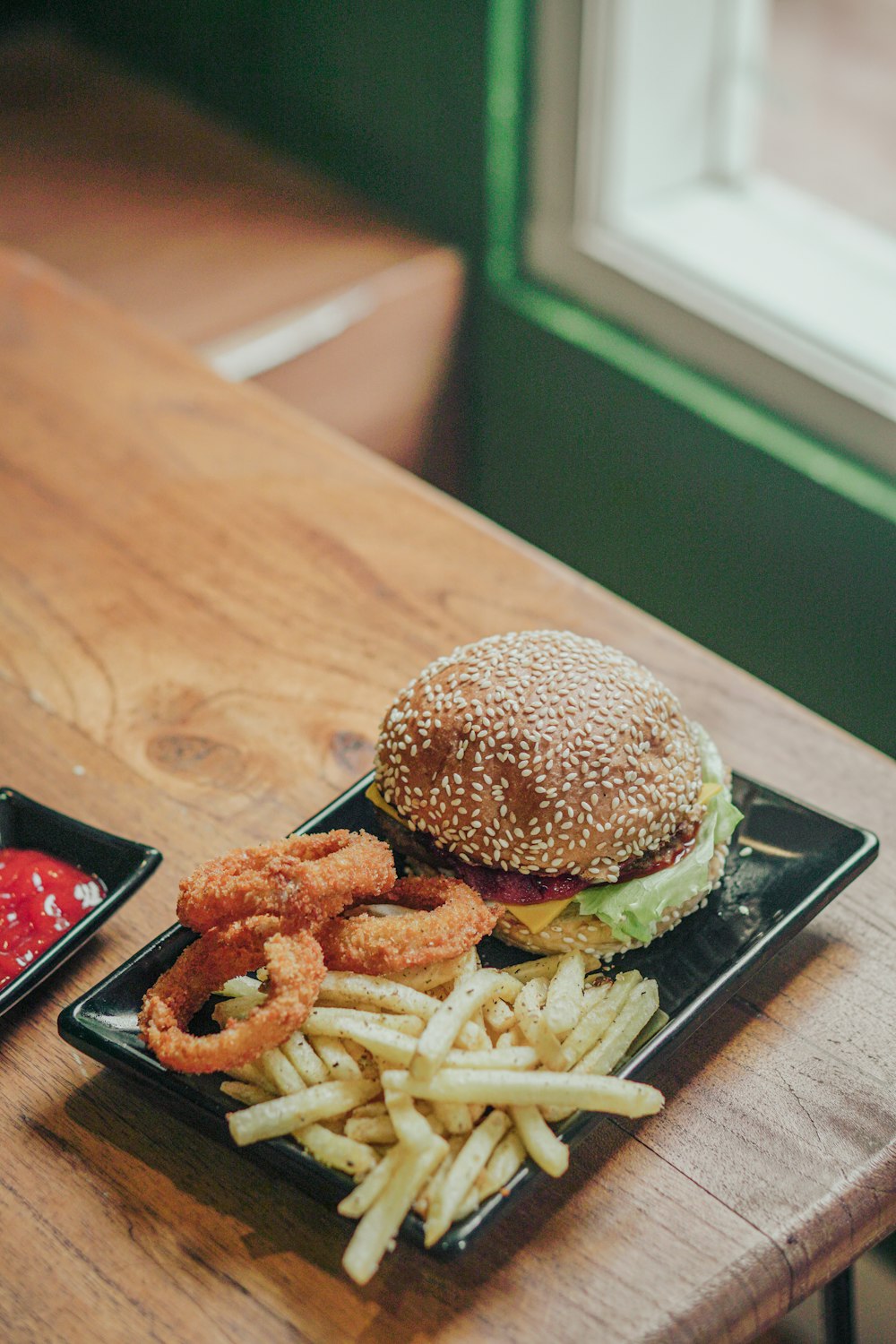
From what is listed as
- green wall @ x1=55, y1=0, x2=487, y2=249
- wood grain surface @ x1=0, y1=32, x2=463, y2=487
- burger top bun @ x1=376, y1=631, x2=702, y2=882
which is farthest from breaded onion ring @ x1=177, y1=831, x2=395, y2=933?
green wall @ x1=55, y1=0, x2=487, y2=249

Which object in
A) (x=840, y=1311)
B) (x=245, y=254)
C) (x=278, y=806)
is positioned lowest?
(x=840, y=1311)

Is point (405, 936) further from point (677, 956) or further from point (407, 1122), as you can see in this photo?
point (677, 956)

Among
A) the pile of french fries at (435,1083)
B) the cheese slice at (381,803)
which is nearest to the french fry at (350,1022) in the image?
the pile of french fries at (435,1083)

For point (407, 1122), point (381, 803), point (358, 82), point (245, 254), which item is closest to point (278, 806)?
point (381, 803)

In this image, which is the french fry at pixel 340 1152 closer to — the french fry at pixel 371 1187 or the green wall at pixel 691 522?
the french fry at pixel 371 1187

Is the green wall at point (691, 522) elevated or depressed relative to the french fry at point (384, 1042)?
depressed

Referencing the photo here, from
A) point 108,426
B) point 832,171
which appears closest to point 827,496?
point 832,171
